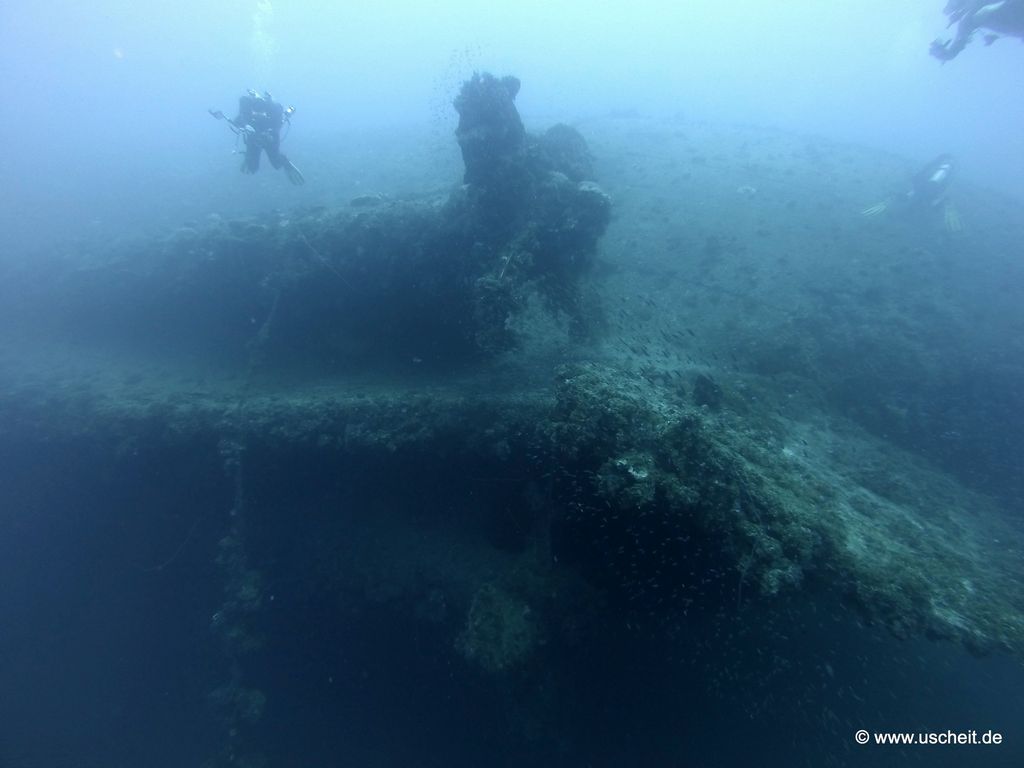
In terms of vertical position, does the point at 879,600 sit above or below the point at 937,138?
below

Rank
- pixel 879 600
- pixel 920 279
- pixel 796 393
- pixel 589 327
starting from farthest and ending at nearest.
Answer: pixel 920 279, pixel 589 327, pixel 796 393, pixel 879 600

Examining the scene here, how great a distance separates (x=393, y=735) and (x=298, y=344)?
12.8 metres

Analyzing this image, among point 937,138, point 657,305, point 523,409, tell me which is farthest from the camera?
point 937,138

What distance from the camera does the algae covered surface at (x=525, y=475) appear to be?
8.42 meters

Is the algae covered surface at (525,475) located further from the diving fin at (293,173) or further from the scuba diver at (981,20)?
the scuba diver at (981,20)

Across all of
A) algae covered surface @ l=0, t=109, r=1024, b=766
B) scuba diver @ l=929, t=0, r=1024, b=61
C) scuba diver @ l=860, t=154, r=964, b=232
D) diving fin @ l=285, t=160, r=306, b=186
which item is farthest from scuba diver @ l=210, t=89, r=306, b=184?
scuba diver @ l=929, t=0, r=1024, b=61

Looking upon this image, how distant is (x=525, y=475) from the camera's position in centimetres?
1125

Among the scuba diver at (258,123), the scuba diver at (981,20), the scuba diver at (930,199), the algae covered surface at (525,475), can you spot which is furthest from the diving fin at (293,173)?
the scuba diver at (981,20)

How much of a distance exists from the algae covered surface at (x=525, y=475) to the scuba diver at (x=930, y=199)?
10.4 feet

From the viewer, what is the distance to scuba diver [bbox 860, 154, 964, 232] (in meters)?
23.1

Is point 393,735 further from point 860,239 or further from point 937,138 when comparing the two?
point 937,138

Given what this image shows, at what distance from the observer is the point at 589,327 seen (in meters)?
15.9

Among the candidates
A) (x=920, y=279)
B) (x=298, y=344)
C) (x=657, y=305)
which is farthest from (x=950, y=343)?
(x=298, y=344)

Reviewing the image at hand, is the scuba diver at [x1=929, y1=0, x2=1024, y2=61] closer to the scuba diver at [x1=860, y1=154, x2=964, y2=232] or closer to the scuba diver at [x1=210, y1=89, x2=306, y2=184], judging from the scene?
the scuba diver at [x1=860, y1=154, x2=964, y2=232]
